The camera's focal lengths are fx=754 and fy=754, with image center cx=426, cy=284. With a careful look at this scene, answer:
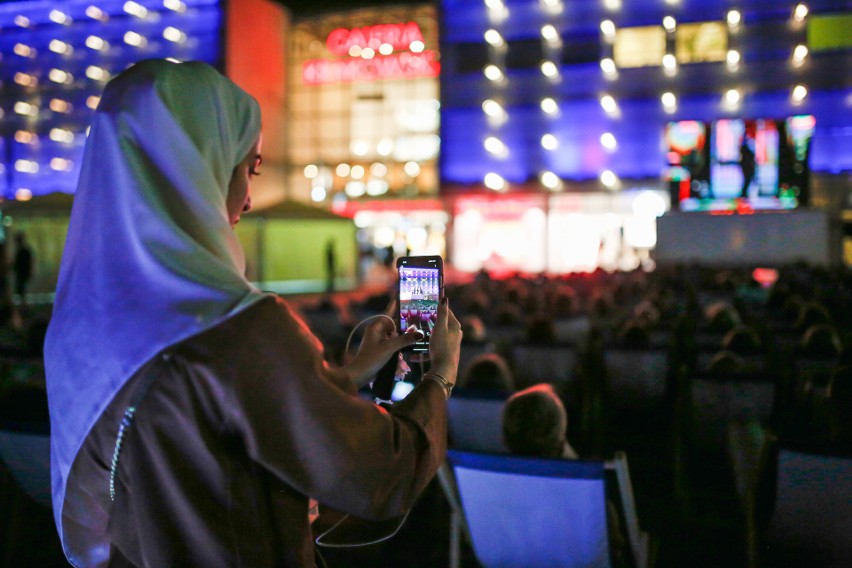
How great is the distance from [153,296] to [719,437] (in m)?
5.14

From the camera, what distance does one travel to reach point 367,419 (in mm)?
1325

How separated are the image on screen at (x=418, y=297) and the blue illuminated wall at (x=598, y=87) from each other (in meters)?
34.0

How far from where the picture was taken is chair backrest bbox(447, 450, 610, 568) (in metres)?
2.74

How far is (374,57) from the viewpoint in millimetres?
41625

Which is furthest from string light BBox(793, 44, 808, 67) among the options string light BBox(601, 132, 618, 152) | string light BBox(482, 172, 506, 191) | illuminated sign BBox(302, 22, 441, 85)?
illuminated sign BBox(302, 22, 441, 85)

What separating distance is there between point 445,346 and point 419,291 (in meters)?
0.34

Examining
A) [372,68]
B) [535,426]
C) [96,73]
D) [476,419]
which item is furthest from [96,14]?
[535,426]

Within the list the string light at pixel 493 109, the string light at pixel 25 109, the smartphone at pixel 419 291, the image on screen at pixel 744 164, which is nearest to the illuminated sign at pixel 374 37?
the string light at pixel 493 109

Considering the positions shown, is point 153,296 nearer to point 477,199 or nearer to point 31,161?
point 477,199

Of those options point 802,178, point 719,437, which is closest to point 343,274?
point 802,178

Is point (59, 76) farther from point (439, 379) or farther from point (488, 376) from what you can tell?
point (439, 379)

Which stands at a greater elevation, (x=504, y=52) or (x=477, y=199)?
(x=504, y=52)

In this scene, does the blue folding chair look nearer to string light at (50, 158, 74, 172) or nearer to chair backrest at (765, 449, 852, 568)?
chair backrest at (765, 449, 852, 568)

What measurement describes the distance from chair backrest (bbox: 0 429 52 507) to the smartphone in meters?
2.29
